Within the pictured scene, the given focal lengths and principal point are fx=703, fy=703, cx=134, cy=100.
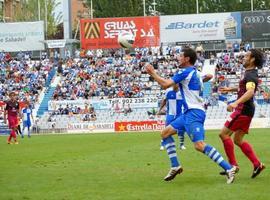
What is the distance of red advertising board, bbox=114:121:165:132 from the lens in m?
43.8

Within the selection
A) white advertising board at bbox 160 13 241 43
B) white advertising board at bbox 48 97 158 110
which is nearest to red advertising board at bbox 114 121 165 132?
white advertising board at bbox 48 97 158 110

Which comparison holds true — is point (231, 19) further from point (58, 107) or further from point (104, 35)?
point (58, 107)

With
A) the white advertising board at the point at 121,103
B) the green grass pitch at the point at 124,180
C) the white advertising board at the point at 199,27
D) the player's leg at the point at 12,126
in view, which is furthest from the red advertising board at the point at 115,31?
the green grass pitch at the point at 124,180

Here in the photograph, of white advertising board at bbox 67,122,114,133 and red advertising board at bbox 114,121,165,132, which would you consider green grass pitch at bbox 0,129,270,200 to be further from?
white advertising board at bbox 67,122,114,133

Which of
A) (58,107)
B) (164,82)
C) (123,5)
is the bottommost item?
(58,107)

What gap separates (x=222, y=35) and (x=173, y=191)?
47433 millimetres

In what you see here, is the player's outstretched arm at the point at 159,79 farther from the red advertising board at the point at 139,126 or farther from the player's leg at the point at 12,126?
the red advertising board at the point at 139,126

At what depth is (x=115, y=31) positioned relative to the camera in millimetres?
58000

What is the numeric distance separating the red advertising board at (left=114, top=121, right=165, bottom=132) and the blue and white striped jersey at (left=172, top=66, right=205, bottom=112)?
105 feet

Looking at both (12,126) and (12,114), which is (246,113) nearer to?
(12,126)

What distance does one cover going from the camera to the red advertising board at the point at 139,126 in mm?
43778

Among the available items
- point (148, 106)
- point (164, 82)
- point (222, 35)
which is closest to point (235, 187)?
point (164, 82)

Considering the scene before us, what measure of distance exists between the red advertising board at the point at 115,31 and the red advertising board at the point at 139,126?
14.1 m

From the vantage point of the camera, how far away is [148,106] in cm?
4772
